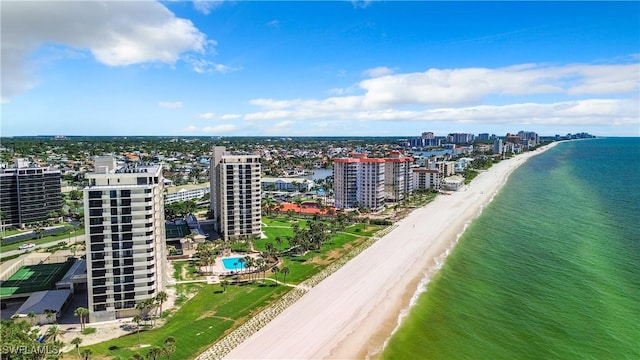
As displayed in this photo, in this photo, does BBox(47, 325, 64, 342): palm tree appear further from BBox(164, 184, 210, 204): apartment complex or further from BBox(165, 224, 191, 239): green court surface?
BBox(164, 184, 210, 204): apartment complex

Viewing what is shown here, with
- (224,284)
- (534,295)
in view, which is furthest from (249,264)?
(534,295)

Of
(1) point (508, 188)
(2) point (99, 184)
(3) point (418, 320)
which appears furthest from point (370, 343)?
(1) point (508, 188)

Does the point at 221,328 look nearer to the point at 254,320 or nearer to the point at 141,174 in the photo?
the point at 254,320

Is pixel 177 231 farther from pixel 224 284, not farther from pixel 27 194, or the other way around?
pixel 27 194

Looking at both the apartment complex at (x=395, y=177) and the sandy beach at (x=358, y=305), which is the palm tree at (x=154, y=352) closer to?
the sandy beach at (x=358, y=305)

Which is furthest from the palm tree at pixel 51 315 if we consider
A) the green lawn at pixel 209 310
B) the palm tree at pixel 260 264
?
the palm tree at pixel 260 264
